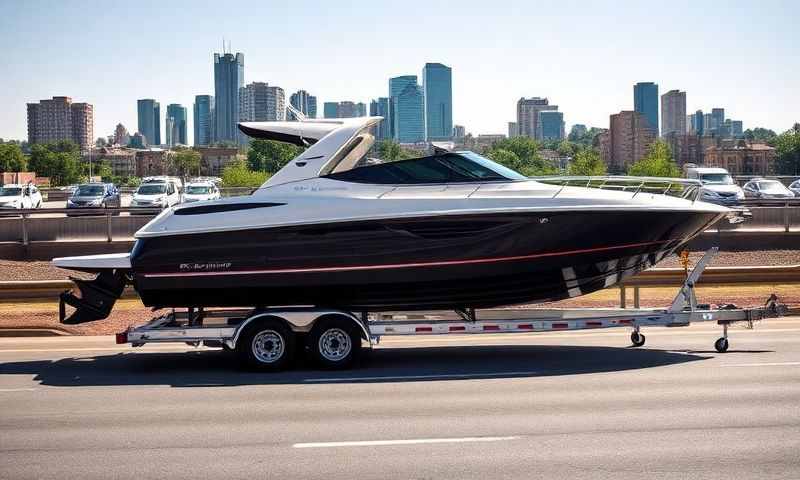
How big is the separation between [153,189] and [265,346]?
31260 millimetres

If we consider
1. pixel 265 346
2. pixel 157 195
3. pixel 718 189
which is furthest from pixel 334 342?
pixel 157 195

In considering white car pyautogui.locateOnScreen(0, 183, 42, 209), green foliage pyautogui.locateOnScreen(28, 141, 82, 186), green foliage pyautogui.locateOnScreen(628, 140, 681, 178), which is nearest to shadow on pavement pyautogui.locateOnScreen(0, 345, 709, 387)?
white car pyautogui.locateOnScreen(0, 183, 42, 209)

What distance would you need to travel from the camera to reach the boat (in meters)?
13.5

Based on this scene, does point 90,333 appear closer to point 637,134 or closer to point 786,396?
point 786,396

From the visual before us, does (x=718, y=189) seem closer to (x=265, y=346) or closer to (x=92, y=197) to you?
(x=92, y=197)

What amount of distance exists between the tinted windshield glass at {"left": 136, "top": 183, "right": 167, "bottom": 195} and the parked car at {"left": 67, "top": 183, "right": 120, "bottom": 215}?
2712 mm

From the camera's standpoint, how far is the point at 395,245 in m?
13.5

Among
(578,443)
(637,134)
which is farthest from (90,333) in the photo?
(637,134)

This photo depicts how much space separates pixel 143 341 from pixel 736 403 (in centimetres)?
740

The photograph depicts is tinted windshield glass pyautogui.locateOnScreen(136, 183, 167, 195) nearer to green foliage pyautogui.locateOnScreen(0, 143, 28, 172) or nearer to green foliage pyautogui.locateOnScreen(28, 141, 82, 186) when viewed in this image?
green foliage pyautogui.locateOnScreen(0, 143, 28, 172)

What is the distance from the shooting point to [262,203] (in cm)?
1388

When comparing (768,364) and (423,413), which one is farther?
(768,364)

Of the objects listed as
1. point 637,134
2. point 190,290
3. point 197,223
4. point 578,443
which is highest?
point 637,134

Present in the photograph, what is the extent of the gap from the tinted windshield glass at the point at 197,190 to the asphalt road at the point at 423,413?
1159 inches
